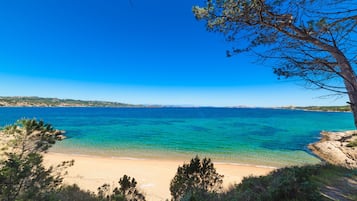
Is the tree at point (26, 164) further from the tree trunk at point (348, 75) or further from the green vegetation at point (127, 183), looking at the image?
the tree trunk at point (348, 75)

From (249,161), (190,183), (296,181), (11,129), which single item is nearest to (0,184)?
(11,129)

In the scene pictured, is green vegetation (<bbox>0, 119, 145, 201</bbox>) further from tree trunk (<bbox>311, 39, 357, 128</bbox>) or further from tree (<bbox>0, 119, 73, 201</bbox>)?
tree trunk (<bbox>311, 39, 357, 128</bbox>)

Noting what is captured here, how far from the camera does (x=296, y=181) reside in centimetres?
383

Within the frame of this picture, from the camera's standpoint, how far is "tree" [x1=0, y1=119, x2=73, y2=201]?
10.8ft

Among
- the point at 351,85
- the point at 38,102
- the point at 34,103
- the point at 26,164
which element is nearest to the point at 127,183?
the point at 26,164

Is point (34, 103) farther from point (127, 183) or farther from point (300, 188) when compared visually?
point (300, 188)

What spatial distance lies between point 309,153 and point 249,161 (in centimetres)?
725

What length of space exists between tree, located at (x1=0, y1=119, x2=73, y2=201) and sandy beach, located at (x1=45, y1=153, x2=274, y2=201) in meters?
4.56

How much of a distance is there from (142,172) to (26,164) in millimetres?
8544

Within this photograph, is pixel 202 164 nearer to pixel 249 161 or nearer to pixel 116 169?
pixel 116 169

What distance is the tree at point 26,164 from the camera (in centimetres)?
329

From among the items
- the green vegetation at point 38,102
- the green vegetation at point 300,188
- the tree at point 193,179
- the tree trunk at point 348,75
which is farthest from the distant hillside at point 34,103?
the tree trunk at point 348,75

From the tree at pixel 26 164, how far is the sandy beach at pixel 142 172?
Answer: 4564 millimetres

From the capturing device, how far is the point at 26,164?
3584 mm
